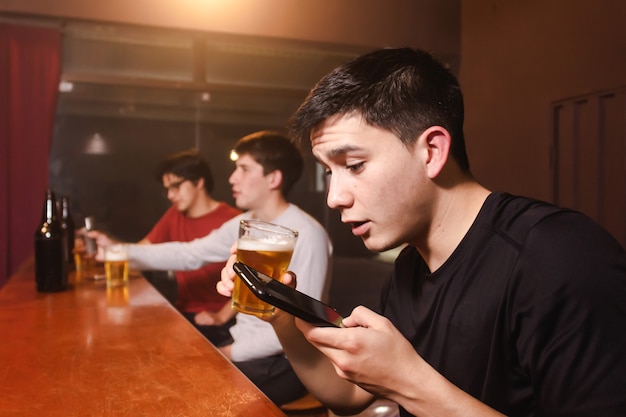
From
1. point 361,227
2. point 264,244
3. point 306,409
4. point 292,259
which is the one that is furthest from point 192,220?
point 361,227

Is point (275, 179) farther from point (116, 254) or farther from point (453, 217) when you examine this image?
point (453, 217)

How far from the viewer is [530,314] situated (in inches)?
33.6

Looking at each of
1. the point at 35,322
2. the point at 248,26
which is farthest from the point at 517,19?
the point at 35,322

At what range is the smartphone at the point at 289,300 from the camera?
0.78m

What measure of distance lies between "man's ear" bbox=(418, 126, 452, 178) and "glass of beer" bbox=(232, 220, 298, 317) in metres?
0.32

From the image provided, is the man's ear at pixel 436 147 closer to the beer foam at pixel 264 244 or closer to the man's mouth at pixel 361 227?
the man's mouth at pixel 361 227

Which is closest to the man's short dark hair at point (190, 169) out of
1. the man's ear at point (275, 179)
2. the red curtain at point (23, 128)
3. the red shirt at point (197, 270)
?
the red shirt at point (197, 270)

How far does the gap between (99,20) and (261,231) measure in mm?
3227

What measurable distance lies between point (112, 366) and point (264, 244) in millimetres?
375

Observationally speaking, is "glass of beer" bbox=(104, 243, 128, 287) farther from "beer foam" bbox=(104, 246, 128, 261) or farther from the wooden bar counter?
the wooden bar counter

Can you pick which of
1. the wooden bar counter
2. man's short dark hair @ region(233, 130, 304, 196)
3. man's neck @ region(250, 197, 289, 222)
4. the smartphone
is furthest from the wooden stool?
the smartphone

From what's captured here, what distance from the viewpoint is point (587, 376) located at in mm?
786

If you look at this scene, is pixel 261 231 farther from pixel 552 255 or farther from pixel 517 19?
pixel 517 19

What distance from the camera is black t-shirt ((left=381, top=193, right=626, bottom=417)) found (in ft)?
2.58
